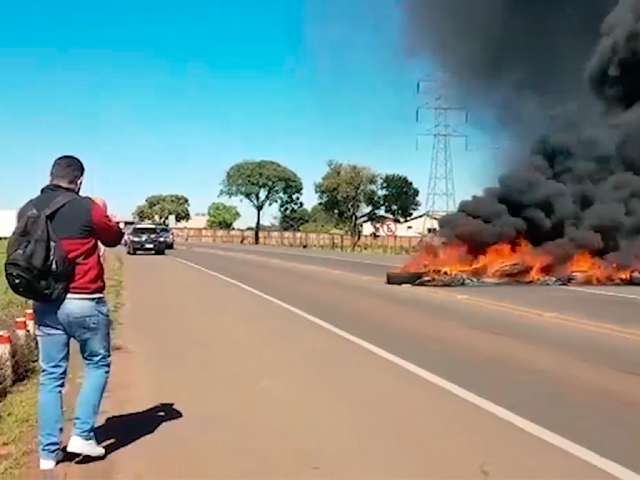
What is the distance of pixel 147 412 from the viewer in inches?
291

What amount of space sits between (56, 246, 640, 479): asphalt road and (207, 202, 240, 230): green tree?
11848cm

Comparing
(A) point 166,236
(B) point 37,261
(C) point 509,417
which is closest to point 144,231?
(A) point 166,236

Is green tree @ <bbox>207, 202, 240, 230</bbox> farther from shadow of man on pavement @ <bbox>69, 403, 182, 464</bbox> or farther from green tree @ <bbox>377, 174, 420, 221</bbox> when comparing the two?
shadow of man on pavement @ <bbox>69, 403, 182, 464</bbox>

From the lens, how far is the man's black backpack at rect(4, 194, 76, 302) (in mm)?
5242

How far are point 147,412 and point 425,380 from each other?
3018 millimetres

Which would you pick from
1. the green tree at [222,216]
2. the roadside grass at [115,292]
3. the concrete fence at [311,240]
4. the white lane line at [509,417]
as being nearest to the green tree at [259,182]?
the concrete fence at [311,240]

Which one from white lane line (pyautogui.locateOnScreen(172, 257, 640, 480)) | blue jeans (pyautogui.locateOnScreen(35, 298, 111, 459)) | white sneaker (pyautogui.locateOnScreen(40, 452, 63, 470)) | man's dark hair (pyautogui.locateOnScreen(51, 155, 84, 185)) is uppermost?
man's dark hair (pyautogui.locateOnScreen(51, 155, 84, 185))

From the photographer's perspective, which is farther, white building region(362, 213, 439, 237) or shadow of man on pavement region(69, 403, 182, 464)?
white building region(362, 213, 439, 237)

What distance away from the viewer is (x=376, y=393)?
8.23 meters

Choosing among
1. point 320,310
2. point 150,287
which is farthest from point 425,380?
point 150,287

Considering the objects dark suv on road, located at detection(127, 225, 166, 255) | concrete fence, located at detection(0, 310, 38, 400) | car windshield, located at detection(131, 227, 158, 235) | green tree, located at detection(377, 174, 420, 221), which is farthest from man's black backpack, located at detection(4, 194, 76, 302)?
green tree, located at detection(377, 174, 420, 221)

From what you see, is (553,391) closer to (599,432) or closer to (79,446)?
(599,432)

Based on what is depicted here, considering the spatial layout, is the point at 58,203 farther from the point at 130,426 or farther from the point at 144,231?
the point at 144,231

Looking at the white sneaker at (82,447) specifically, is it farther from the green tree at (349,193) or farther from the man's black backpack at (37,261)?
the green tree at (349,193)
